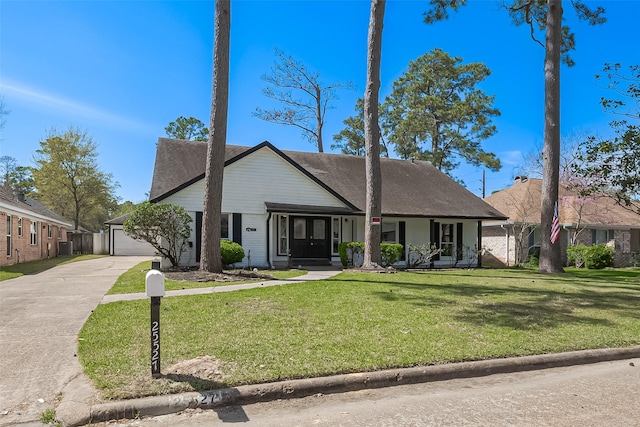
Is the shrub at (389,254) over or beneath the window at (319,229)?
beneath

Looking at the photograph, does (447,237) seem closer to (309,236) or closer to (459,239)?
(459,239)

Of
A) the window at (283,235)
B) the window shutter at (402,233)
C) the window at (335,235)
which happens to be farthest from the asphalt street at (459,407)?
the window shutter at (402,233)

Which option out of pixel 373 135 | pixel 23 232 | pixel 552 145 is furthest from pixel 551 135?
pixel 23 232

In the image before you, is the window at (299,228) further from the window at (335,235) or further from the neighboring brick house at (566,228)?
the neighboring brick house at (566,228)

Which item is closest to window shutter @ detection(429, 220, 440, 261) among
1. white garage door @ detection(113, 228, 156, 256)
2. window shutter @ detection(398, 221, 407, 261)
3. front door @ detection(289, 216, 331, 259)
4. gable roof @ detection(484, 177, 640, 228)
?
window shutter @ detection(398, 221, 407, 261)

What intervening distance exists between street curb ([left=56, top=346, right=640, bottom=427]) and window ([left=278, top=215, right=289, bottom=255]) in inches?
568

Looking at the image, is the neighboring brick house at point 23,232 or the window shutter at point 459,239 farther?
the window shutter at point 459,239

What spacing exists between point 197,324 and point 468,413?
4.22 meters

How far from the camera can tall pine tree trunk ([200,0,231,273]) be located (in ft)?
44.1

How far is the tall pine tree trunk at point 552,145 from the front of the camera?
54.4ft

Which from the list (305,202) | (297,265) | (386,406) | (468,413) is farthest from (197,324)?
(305,202)

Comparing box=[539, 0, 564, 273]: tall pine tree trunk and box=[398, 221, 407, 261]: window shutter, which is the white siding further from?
box=[539, 0, 564, 273]: tall pine tree trunk

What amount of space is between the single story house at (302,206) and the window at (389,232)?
0.16 ft

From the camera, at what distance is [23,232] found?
74.5 feet
